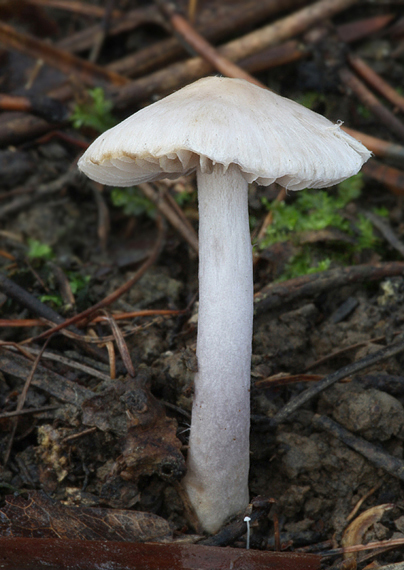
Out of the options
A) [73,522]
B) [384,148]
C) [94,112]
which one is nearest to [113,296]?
[73,522]

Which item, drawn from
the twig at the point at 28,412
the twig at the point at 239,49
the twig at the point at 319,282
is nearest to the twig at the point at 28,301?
the twig at the point at 28,412

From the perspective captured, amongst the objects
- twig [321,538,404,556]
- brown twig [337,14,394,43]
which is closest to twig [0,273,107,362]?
twig [321,538,404,556]

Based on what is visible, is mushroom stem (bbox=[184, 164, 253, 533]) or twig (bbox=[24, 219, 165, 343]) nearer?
mushroom stem (bbox=[184, 164, 253, 533])

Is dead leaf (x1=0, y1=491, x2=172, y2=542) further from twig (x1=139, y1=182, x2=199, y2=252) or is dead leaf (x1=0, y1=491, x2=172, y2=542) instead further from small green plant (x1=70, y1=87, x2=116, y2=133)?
small green plant (x1=70, y1=87, x2=116, y2=133)

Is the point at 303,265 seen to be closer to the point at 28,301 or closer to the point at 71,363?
the point at 71,363

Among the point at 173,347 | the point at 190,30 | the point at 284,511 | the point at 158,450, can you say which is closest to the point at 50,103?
the point at 190,30

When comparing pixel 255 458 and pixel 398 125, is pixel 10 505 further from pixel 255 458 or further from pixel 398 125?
pixel 398 125
